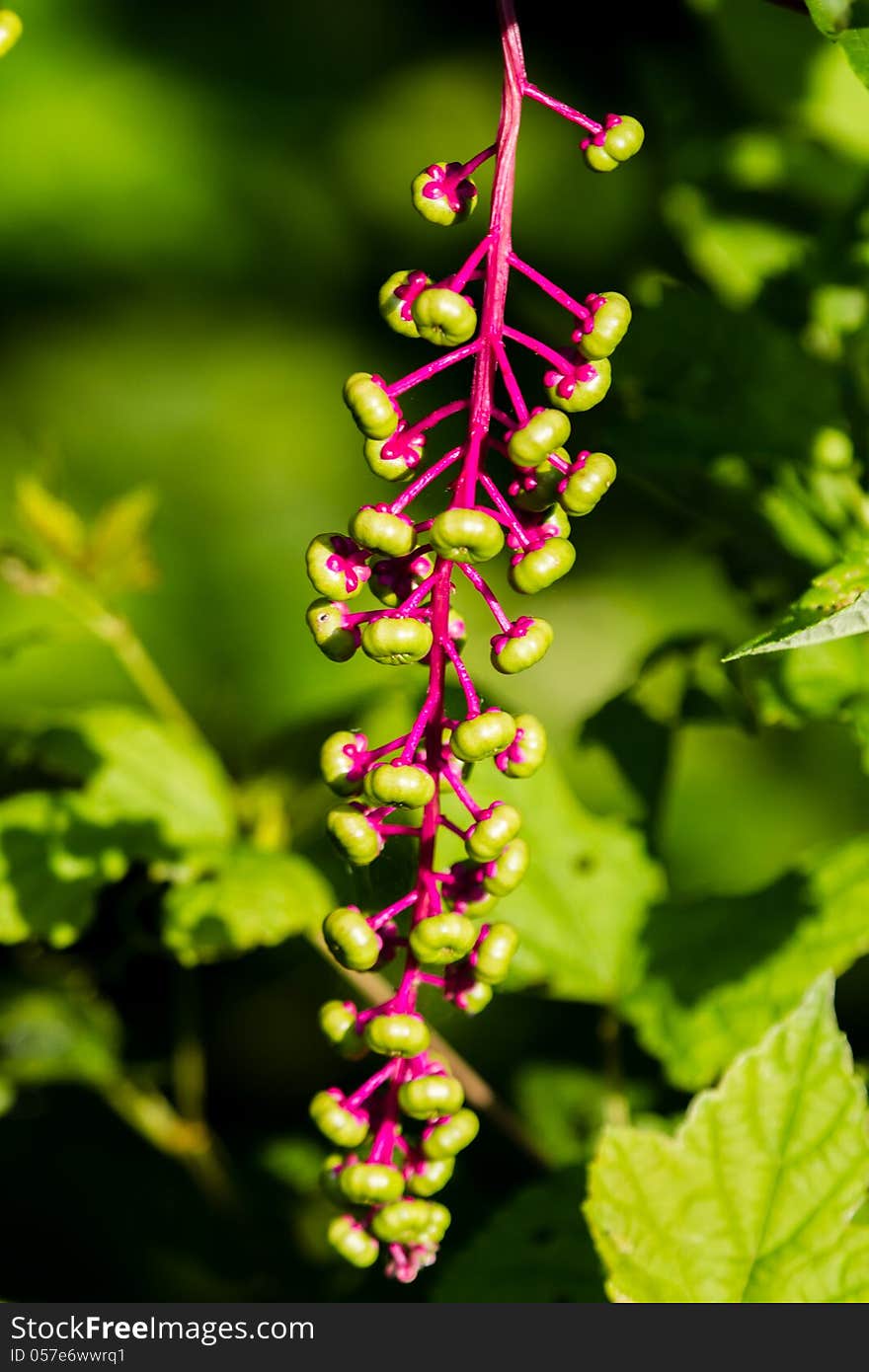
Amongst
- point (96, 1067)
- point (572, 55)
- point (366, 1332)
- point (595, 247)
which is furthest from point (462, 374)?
point (366, 1332)

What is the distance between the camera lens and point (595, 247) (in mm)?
3121

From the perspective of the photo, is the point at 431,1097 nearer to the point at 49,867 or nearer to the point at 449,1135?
the point at 449,1135

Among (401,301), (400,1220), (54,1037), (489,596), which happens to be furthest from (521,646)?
(54,1037)

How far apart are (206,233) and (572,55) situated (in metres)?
1.02

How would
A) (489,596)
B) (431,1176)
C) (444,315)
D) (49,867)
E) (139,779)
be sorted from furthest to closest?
(139,779), (49,867), (431,1176), (489,596), (444,315)

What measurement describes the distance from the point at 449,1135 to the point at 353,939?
192 millimetres

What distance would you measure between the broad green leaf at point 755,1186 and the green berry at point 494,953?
26 centimetres

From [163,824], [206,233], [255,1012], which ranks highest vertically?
[206,233]

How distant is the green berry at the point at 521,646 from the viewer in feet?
3.43

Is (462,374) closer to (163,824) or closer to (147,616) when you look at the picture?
(147,616)

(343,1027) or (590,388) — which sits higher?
(590,388)

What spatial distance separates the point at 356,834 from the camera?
A: 109 cm

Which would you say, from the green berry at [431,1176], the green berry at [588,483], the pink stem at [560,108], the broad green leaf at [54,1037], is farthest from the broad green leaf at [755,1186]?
the broad green leaf at [54,1037]

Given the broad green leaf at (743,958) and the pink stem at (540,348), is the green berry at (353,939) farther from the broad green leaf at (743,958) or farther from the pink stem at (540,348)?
the broad green leaf at (743,958)
